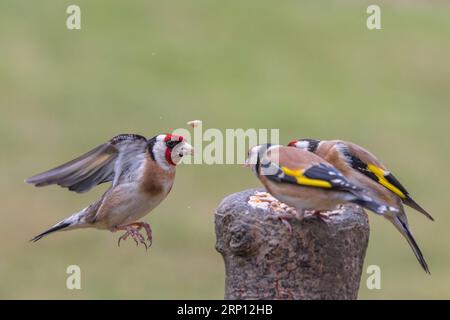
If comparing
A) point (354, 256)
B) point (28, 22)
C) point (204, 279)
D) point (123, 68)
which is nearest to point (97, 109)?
point (123, 68)

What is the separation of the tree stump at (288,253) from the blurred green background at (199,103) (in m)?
7.31

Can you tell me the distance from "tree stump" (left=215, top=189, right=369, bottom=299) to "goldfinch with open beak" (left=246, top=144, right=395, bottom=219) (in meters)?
0.14

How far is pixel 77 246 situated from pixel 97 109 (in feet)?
13.7

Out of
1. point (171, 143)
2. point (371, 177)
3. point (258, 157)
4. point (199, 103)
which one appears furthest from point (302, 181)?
point (199, 103)

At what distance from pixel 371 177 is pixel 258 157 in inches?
40.0

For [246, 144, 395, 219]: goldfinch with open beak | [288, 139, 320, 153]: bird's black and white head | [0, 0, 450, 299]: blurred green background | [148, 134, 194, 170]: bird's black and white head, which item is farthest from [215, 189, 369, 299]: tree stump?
[0, 0, 450, 299]: blurred green background

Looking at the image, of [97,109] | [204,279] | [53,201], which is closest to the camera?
[204,279]

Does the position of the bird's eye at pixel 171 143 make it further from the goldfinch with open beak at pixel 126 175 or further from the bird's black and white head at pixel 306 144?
the bird's black and white head at pixel 306 144

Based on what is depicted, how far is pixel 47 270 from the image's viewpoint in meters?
14.6

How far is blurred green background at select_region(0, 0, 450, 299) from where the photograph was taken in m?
14.8

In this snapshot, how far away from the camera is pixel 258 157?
6496mm

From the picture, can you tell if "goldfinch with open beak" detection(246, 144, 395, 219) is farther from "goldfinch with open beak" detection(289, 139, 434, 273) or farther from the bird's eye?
"goldfinch with open beak" detection(289, 139, 434, 273)

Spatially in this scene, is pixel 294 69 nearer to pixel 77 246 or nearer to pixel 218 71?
pixel 218 71

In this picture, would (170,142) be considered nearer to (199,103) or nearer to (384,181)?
(384,181)
